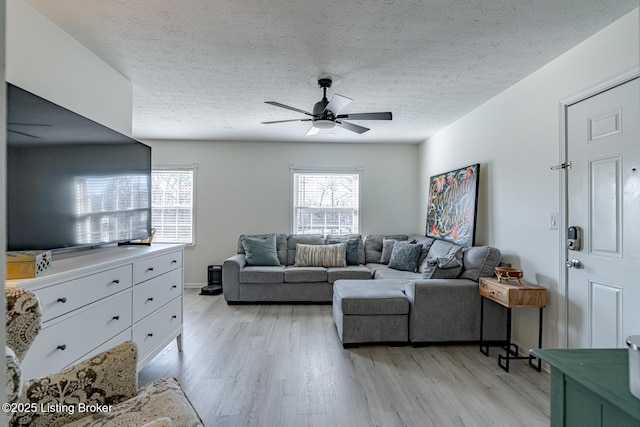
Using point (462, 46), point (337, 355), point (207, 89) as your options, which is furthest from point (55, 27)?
point (337, 355)

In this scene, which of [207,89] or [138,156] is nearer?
[138,156]

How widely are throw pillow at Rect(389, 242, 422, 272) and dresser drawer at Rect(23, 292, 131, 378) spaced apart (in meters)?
3.42

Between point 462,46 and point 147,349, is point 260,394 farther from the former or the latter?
point 462,46

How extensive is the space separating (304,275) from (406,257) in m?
1.46

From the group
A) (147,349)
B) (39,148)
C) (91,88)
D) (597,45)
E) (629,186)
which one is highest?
(597,45)

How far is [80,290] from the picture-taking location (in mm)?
1682

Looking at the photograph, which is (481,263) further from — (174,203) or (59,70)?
(174,203)

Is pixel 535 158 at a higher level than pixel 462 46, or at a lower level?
lower

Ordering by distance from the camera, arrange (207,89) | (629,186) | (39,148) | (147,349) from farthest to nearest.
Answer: (207,89)
(147,349)
(629,186)
(39,148)

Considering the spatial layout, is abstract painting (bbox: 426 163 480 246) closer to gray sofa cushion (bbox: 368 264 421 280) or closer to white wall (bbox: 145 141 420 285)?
gray sofa cushion (bbox: 368 264 421 280)

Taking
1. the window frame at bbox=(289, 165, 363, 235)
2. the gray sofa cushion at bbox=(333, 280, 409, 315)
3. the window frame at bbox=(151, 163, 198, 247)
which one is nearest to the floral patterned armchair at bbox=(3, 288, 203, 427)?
the gray sofa cushion at bbox=(333, 280, 409, 315)

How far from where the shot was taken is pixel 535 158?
111 inches

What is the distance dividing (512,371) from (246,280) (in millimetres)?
3181

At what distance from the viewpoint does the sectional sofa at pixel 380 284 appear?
10.1 feet
